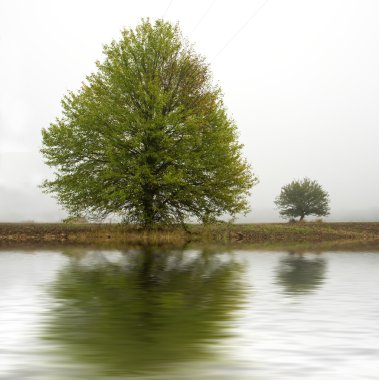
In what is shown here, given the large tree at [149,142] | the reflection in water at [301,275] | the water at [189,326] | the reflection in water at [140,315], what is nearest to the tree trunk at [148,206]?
the large tree at [149,142]

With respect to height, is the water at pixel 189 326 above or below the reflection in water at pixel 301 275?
below

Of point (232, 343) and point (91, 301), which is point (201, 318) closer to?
point (232, 343)

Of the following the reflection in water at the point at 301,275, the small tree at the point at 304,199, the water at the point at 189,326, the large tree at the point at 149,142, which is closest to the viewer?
the water at the point at 189,326

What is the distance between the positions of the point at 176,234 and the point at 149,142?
7416 millimetres

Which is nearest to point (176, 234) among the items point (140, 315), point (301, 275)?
point (301, 275)

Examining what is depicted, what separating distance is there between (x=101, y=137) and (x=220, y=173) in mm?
8466

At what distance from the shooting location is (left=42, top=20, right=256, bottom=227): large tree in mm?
43312

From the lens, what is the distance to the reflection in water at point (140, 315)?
743 centimetres

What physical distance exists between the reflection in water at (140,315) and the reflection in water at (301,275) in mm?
1234

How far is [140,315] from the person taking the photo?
10633 millimetres

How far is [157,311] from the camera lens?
11.1 m

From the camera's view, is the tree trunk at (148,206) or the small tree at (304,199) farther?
the small tree at (304,199)

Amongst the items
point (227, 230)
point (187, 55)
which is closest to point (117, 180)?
point (187, 55)

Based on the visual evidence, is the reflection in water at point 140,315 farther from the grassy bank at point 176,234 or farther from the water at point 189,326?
the grassy bank at point 176,234
